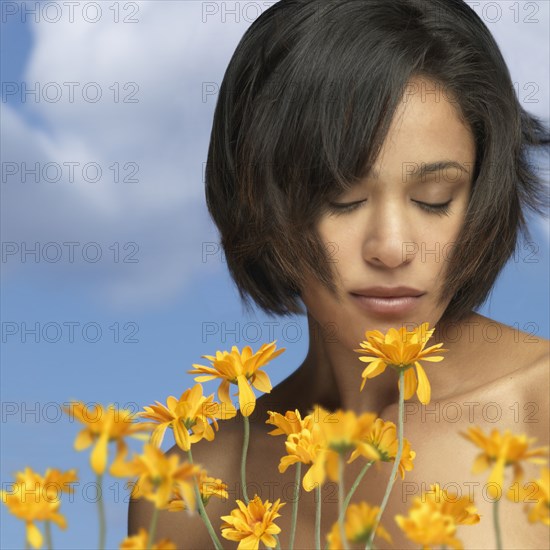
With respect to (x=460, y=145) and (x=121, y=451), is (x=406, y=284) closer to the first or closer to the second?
(x=460, y=145)

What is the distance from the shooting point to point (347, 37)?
4.06 feet

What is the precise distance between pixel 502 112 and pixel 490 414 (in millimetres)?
465

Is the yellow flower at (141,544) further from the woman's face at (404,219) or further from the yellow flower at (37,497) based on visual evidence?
the woman's face at (404,219)

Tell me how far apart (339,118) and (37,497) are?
31.2 inches

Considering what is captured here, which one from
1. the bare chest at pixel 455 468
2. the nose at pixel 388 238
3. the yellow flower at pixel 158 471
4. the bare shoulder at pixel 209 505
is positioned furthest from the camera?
the bare shoulder at pixel 209 505

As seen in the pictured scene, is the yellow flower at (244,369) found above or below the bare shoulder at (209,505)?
above

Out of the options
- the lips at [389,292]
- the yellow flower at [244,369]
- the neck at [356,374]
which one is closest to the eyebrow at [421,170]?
the lips at [389,292]

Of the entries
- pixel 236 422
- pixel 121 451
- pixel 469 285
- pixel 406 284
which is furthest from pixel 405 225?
pixel 121 451

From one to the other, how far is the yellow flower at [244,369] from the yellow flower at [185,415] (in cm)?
3

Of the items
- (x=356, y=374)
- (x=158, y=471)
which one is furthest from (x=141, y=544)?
(x=356, y=374)

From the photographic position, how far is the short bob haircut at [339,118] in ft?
3.91

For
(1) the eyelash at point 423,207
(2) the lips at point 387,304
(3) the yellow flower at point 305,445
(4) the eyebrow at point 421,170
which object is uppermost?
(4) the eyebrow at point 421,170

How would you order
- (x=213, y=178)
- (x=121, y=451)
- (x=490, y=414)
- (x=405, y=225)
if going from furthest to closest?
(x=213, y=178) < (x=490, y=414) < (x=405, y=225) < (x=121, y=451)

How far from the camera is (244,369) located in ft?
2.41
